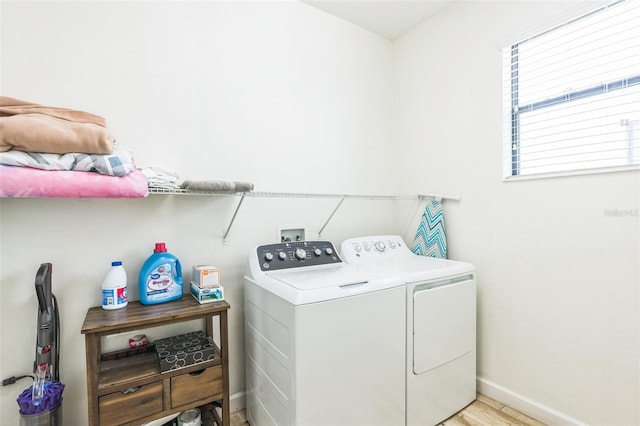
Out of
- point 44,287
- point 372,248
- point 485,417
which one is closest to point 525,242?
point 372,248

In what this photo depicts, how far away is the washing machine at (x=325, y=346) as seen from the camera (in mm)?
1274

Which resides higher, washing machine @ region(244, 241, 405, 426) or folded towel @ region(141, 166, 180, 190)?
folded towel @ region(141, 166, 180, 190)

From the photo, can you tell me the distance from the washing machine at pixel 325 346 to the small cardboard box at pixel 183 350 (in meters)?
0.27

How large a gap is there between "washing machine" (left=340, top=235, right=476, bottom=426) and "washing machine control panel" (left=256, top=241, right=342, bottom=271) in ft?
Result: 0.55

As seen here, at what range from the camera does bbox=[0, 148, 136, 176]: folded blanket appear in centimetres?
110

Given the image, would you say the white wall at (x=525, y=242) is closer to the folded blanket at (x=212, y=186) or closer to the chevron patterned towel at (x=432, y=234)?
the chevron patterned towel at (x=432, y=234)

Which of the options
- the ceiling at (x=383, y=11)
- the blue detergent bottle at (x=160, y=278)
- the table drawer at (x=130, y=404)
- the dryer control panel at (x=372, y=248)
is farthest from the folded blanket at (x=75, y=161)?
the ceiling at (x=383, y=11)

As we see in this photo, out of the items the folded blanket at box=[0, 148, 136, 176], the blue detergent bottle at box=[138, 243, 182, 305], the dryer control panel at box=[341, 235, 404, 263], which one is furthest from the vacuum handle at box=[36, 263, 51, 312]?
the dryer control panel at box=[341, 235, 404, 263]

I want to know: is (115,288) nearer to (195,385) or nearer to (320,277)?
(195,385)

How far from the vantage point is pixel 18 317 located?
1338mm

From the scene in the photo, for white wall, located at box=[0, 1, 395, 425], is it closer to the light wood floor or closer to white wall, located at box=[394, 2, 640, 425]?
the light wood floor

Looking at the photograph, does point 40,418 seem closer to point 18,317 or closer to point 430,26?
point 18,317

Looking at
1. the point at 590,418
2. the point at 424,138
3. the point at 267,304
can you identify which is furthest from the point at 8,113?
the point at 590,418

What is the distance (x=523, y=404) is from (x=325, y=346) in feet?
4.57
